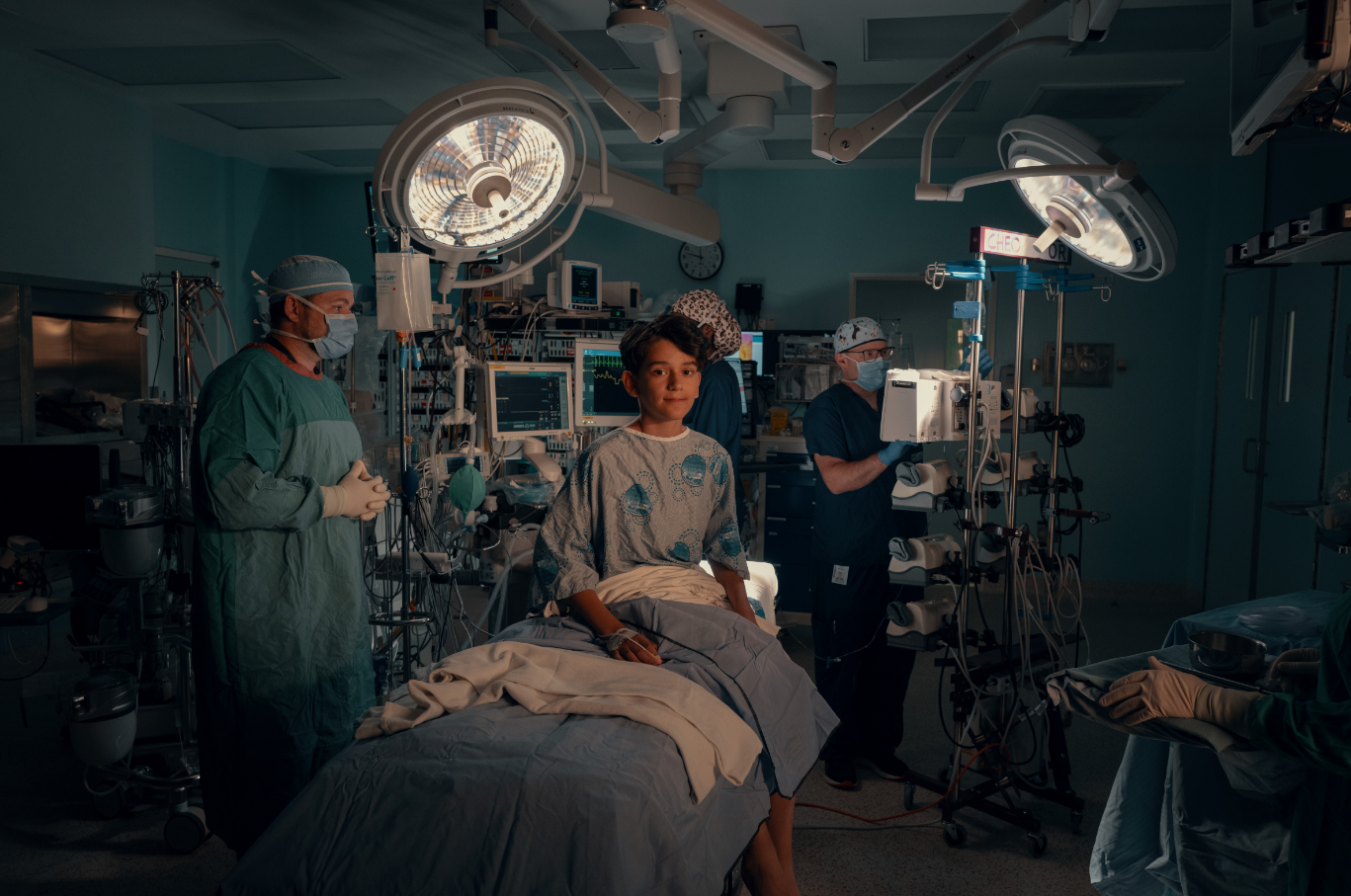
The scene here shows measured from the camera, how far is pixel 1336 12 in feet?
3.65

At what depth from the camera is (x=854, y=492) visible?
2924mm

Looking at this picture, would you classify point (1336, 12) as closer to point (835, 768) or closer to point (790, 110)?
point (835, 768)

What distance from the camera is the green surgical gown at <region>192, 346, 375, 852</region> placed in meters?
2.11

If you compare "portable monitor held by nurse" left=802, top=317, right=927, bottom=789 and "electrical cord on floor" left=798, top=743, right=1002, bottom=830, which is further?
"portable monitor held by nurse" left=802, top=317, right=927, bottom=789

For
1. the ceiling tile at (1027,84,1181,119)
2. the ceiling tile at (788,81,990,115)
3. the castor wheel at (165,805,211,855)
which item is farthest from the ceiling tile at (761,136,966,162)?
the castor wheel at (165,805,211,855)

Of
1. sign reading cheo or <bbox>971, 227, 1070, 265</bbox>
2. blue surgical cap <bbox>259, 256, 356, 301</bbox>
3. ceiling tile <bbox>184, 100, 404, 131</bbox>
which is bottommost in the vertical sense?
blue surgical cap <bbox>259, 256, 356, 301</bbox>

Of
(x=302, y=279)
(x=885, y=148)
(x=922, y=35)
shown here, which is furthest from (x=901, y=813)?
(x=885, y=148)

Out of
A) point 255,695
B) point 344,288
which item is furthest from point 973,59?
point 255,695

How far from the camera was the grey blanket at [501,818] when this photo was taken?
1.22 metres

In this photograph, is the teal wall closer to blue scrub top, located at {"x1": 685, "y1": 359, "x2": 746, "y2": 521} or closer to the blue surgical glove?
blue scrub top, located at {"x1": 685, "y1": 359, "x2": 746, "y2": 521}

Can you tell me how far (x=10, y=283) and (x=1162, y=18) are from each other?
16.5ft

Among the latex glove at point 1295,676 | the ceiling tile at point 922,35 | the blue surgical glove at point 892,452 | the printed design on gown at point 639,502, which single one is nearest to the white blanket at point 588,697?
the printed design on gown at point 639,502

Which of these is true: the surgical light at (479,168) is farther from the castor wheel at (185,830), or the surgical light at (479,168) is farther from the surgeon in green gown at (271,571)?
the castor wheel at (185,830)

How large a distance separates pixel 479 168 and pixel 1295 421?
4.00m
